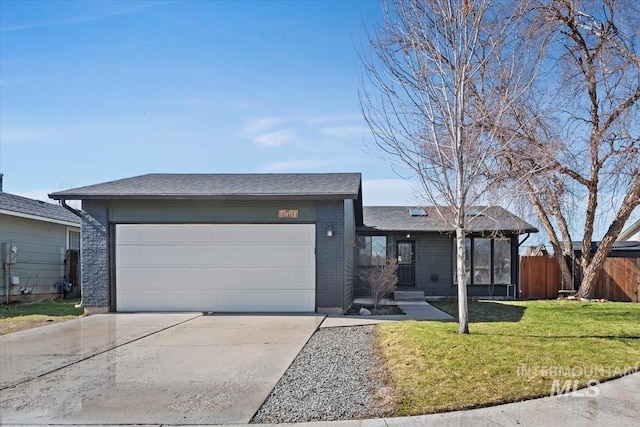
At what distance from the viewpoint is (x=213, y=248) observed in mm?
11602

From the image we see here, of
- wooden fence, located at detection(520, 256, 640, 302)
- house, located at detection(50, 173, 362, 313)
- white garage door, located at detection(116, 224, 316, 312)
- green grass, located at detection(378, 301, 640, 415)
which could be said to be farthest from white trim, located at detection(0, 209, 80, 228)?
wooden fence, located at detection(520, 256, 640, 302)

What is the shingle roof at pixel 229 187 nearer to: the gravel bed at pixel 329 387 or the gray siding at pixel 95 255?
the gray siding at pixel 95 255

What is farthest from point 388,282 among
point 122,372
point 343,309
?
point 122,372

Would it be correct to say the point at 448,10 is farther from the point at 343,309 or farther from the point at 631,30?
the point at 631,30

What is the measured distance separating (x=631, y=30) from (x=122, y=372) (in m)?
13.5

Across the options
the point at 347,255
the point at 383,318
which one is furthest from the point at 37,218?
the point at 383,318

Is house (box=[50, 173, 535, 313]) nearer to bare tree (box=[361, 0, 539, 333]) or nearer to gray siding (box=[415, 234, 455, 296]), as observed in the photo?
bare tree (box=[361, 0, 539, 333])

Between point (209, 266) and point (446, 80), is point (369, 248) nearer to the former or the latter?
point (209, 266)

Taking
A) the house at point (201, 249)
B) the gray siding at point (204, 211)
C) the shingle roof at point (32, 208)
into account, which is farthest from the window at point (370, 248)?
the shingle roof at point (32, 208)

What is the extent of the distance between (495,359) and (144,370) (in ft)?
13.7

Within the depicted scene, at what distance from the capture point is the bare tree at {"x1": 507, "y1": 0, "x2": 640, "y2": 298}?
1209cm

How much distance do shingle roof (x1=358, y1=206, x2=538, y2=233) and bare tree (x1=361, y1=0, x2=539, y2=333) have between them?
22.5 ft

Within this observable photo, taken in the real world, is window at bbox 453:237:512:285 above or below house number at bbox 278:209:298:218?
below

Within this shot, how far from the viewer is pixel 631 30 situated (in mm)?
12070
